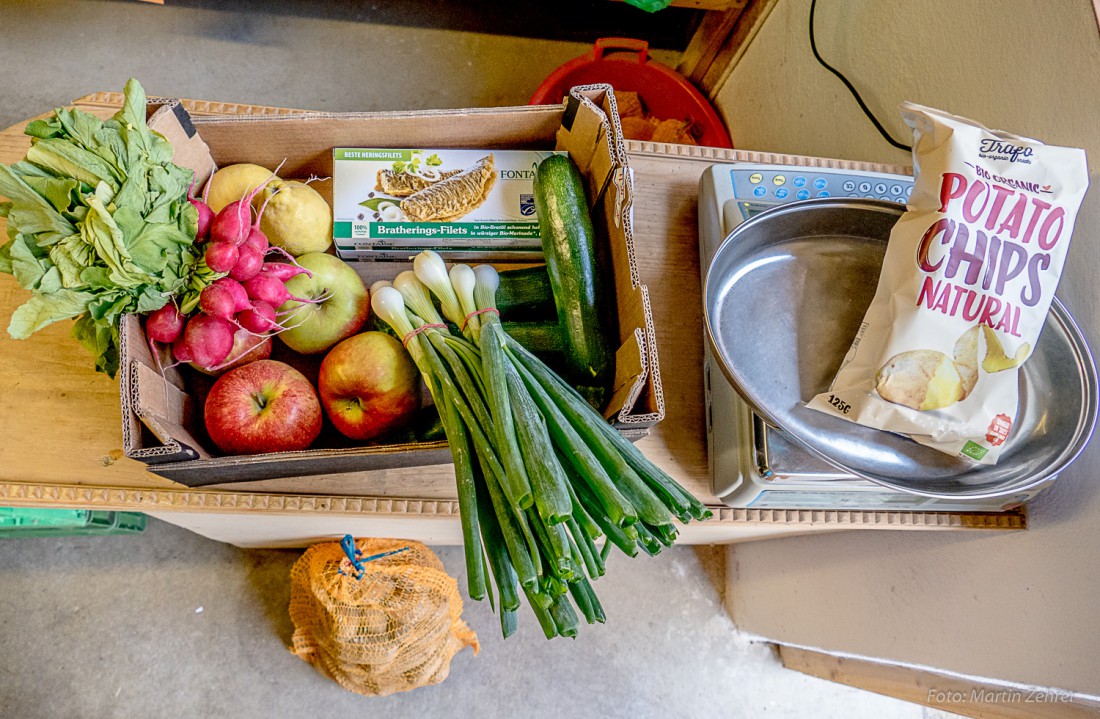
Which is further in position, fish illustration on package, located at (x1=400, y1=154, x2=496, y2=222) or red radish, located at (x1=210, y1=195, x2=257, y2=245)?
fish illustration on package, located at (x1=400, y1=154, x2=496, y2=222)

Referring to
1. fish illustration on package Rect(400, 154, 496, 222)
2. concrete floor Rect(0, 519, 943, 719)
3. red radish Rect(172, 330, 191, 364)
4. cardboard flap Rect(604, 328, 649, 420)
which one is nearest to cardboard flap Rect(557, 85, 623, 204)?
fish illustration on package Rect(400, 154, 496, 222)

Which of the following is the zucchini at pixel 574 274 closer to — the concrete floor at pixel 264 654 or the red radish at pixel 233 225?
the red radish at pixel 233 225

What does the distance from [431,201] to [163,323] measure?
36cm

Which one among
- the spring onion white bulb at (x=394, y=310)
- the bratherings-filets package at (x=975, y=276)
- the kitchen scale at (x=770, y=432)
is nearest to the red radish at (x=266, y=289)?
the spring onion white bulb at (x=394, y=310)

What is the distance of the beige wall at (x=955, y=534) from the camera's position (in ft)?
2.53

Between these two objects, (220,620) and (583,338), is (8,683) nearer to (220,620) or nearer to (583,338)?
(220,620)

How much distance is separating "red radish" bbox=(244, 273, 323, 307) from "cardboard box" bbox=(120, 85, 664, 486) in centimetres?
13

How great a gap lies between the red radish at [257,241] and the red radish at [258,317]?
65 mm

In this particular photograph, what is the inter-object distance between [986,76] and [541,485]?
2.96 feet

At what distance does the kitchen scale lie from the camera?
30.3 inches

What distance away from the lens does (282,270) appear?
2.60 ft

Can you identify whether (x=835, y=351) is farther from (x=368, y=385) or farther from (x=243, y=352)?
A: (x=243, y=352)

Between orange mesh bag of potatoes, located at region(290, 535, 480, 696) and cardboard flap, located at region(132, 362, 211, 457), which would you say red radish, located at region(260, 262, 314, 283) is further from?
orange mesh bag of potatoes, located at region(290, 535, 480, 696)

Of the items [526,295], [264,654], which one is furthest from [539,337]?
[264,654]
